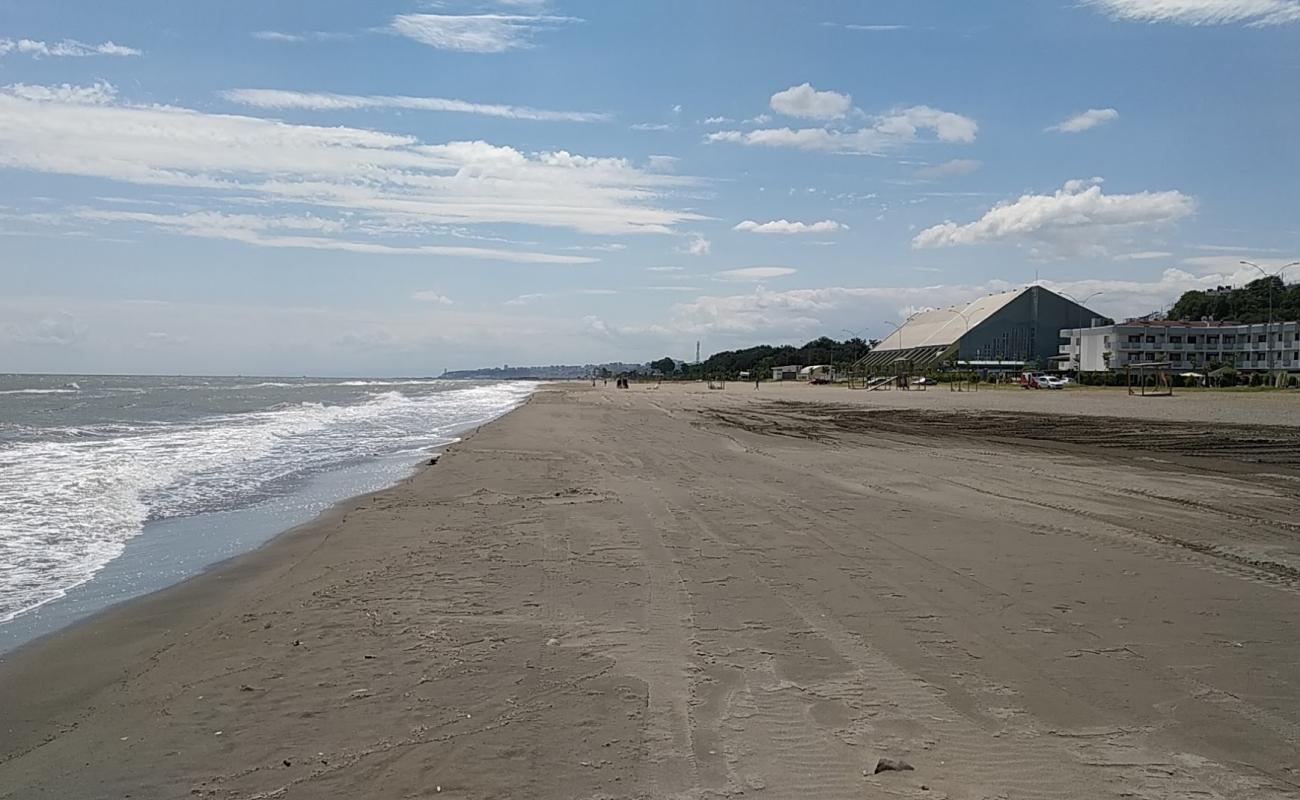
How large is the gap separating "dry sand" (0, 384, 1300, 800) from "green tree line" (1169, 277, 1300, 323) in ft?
403

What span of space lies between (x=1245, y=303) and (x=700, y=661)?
5737 inches

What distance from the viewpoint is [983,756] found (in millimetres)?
4141

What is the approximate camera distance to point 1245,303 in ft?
414

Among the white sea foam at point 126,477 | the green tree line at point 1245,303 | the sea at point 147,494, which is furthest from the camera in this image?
the green tree line at point 1245,303

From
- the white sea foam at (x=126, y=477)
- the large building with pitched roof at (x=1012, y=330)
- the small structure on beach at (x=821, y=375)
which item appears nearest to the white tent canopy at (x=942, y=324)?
the large building with pitched roof at (x=1012, y=330)

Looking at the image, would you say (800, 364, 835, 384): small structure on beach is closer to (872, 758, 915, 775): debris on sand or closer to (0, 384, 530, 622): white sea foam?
(0, 384, 530, 622): white sea foam

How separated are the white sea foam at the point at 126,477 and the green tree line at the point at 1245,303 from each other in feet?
384

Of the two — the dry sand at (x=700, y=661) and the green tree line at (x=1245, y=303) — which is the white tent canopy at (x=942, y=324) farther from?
the dry sand at (x=700, y=661)

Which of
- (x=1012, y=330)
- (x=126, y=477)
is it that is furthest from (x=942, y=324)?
(x=126, y=477)

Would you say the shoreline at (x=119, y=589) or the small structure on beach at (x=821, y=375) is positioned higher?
the small structure on beach at (x=821, y=375)

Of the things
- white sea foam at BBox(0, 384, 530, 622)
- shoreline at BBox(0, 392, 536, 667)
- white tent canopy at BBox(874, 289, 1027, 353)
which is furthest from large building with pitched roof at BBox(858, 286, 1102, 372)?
shoreline at BBox(0, 392, 536, 667)

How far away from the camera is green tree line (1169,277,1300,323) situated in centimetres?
11688

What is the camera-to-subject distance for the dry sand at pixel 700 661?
13.4 ft

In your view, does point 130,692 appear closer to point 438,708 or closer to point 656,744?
point 438,708
